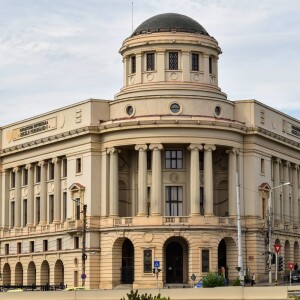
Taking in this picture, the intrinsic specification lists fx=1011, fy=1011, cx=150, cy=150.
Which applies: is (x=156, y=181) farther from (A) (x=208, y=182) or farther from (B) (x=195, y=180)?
(A) (x=208, y=182)

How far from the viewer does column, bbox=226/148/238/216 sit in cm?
10925

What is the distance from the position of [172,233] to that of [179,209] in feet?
13.8

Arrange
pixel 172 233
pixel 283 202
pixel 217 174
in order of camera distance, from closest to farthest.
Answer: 1. pixel 172 233
2. pixel 217 174
3. pixel 283 202

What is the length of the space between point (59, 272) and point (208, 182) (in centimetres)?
2105

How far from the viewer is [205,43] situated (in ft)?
373

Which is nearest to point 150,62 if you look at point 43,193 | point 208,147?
point 208,147

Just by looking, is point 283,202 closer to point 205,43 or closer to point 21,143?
point 205,43

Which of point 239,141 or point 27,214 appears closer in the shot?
point 239,141

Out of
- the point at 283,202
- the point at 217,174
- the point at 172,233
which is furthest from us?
the point at 283,202

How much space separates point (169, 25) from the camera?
113 metres

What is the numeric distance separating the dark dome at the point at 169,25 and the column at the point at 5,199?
27.5 metres

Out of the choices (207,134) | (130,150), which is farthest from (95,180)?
(207,134)

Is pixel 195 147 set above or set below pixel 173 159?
above

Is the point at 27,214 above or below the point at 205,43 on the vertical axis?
below
